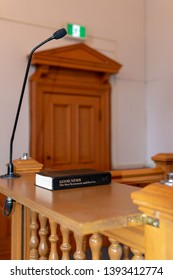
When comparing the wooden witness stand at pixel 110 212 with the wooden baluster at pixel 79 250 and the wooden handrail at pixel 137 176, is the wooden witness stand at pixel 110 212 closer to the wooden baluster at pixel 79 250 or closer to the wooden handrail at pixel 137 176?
the wooden baluster at pixel 79 250

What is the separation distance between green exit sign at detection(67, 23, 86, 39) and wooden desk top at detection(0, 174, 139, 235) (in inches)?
113

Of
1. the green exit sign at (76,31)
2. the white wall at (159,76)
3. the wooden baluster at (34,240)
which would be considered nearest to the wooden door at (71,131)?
the green exit sign at (76,31)

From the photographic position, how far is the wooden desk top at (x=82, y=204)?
742 mm

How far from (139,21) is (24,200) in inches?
158

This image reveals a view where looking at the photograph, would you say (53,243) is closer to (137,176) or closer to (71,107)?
(137,176)

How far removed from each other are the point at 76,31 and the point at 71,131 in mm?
1203

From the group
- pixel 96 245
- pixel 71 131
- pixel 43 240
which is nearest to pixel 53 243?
pixel 43 240

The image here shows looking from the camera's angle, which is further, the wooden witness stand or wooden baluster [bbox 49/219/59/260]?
wooden baluster [bbox 49/219/59/260]

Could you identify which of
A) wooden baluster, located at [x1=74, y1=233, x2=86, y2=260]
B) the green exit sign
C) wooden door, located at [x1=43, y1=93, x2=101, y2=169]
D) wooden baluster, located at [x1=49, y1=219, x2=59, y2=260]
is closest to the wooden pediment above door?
the green exit sign

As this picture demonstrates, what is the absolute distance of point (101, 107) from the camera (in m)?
4.04

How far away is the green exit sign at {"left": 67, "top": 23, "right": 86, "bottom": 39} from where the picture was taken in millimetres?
3730

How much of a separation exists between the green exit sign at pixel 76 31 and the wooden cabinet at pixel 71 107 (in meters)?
0.13

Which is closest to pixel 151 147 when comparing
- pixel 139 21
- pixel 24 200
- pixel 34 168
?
pixel 139 21

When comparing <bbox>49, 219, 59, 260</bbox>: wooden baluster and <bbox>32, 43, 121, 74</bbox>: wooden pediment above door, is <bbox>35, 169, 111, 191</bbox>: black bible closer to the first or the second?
<bbox>49, 219, 59, 260</bbox>: wooden baluster
